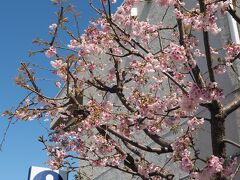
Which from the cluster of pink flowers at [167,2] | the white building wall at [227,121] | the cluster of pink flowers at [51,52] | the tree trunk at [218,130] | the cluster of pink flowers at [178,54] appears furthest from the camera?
the white building wall at [227,121]

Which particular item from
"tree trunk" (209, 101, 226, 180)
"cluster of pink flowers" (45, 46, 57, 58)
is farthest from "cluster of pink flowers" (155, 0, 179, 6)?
"cluster of pink flowers" (45, 46, 57, 58)

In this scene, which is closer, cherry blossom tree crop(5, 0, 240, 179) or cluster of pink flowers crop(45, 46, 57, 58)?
cherry blossom tree crop(5, 0, 240, 179)

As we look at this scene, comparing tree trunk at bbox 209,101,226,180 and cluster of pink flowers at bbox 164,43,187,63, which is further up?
cluster of pink flowers at bbox 164,43,187,63

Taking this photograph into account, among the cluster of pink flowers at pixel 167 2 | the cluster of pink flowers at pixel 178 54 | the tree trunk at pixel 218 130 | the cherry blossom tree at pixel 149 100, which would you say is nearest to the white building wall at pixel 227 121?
the cherry blossom tree at pixel 149 100

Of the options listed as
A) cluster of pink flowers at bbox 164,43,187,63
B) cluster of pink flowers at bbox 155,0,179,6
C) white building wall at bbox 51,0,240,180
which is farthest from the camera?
white building wall at bbox 51,0,240,180

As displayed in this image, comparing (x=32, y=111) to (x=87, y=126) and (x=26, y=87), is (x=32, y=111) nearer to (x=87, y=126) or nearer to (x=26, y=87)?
(x=26, y=87)

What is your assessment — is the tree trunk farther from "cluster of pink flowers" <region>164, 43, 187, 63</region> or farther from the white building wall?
the white building wall

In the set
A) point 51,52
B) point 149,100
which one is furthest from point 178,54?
point 51,52

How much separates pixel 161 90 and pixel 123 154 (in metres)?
3.13

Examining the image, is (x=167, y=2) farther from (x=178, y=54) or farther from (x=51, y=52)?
(x=51, y=52)

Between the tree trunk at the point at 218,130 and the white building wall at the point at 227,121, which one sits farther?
the white building wall at the point at 227,121

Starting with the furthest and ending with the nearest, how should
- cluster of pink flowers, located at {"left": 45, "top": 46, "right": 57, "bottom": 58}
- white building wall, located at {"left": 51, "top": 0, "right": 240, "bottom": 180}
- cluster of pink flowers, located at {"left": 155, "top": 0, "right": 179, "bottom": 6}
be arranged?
white building wall, located at {"left": 51, "top": 0, "right": 240, "bottom": 180}, cluster of pink flowers, located at {"left": 45, "top": 46, "right": 57, "bottom": 58}, cluster of pink flowers, located at {"left": 155, "top": 0, "right": 179, "bottom": 6}

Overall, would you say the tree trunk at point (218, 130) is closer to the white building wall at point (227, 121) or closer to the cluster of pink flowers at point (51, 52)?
the white building wall at point (227, 121)

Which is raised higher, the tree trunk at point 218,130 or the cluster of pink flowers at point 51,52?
the cluster of pink flowers at point 51,52
